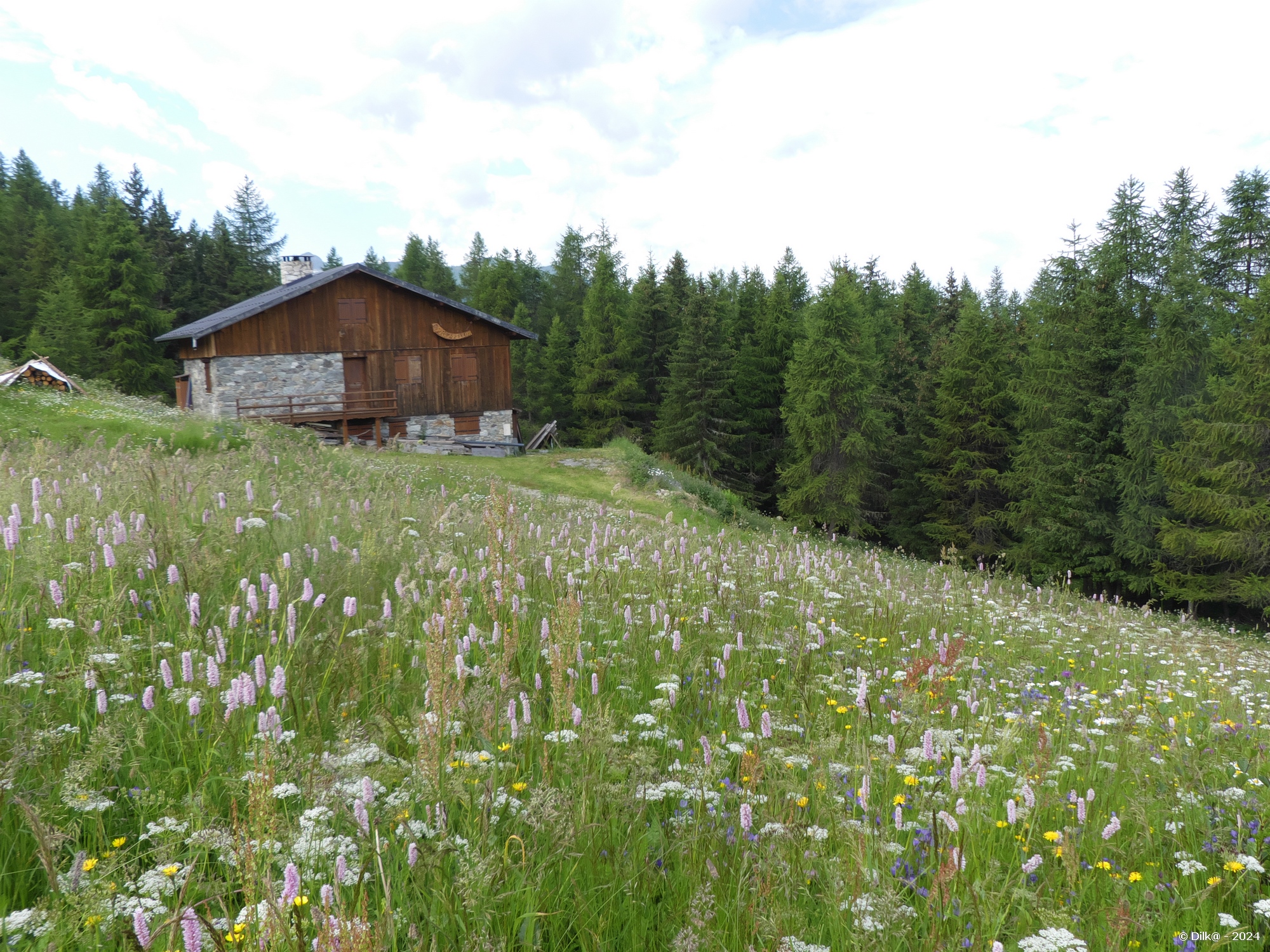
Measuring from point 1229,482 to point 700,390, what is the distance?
91.6 ft

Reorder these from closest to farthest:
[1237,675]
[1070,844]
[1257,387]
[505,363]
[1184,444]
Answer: [1070,844]
[1237,675]
[1257,387]
[1184,444]
[505,363]

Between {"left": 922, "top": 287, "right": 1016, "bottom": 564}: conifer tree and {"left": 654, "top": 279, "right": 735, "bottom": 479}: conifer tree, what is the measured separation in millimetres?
13055

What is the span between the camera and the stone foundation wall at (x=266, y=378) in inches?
1287

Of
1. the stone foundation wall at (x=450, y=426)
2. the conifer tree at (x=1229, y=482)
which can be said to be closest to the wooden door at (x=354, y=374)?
the stone foundation wall at (x=450, y=426)

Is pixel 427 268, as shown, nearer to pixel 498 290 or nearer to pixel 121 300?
pixel 498 290

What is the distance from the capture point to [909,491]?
42500mm

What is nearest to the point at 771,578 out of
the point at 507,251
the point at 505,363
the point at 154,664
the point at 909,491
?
the point at 154,664

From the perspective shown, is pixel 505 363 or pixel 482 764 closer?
pixel 482 764

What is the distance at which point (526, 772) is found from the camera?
2945 millimetres

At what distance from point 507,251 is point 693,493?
61.5 metres

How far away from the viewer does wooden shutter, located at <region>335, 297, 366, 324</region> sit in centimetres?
3412

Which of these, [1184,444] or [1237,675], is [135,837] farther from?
[1184,444]

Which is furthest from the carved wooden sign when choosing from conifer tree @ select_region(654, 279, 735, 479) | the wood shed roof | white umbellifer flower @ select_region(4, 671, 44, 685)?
white umbellifer flower @ select_region(4, 671, 44, 685)

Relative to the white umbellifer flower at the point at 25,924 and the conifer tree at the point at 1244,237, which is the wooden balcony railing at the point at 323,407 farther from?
the conifer tree at the point at 1244,237
